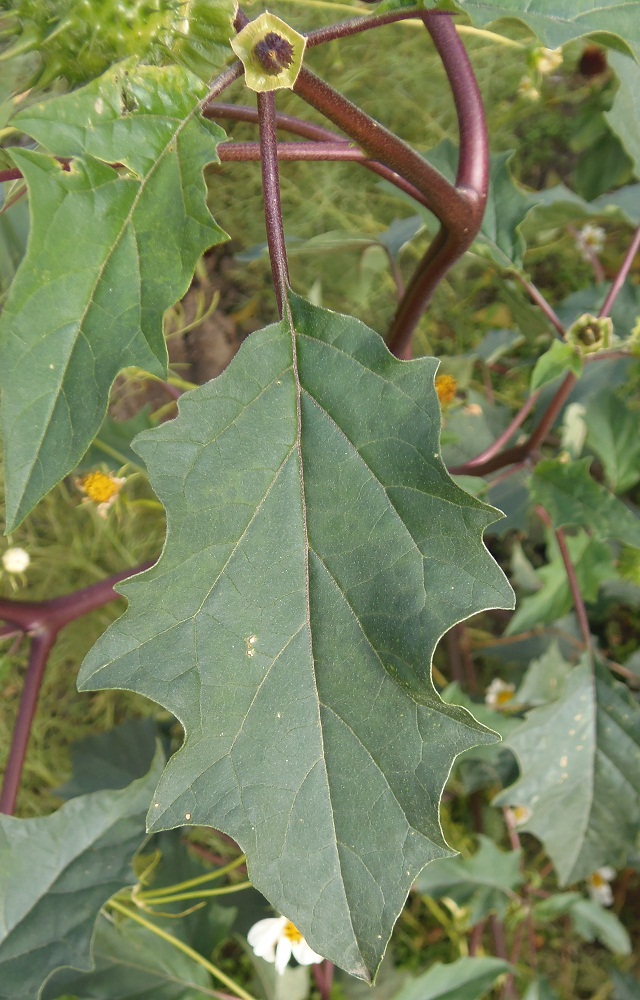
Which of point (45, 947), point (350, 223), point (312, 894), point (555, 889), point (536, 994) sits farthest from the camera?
point (350, 223)

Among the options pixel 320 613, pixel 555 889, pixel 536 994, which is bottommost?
pixel 555 889

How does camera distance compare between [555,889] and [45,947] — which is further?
[555,889]

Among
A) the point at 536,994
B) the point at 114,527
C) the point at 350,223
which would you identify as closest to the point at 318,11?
the point at 350,223

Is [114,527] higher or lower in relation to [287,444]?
lower

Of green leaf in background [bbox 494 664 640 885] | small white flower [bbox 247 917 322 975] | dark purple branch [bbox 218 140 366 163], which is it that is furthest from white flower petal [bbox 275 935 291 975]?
dark purple branch [bbox 218 140 366 163]

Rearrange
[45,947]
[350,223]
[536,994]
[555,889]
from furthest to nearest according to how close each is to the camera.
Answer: [350,223] → [555,889] → [536,994] → [45,947]

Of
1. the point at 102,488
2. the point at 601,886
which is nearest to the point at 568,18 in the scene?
the point at 102,488

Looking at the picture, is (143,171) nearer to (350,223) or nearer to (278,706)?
(278,706)

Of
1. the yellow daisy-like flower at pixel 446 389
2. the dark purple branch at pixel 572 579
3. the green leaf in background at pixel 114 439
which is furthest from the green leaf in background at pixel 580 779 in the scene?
the green leaf in background at pixel 114 439
